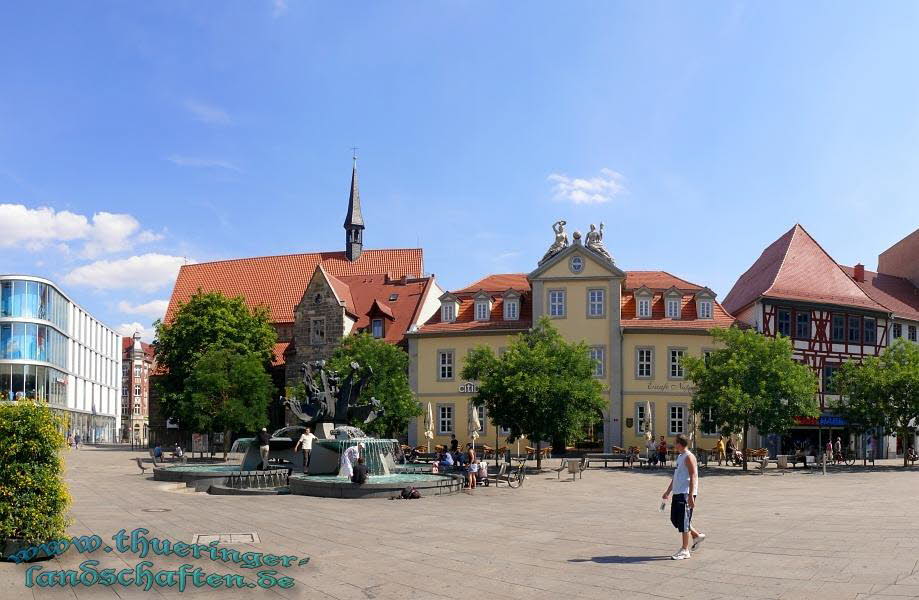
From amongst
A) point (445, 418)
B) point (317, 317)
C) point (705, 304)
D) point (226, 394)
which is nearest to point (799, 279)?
point (705, 304)

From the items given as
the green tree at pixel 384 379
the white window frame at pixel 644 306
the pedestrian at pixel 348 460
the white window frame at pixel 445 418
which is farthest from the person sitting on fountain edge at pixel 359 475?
the white window frame at pixel 644 306

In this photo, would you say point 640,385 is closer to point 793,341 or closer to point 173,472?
point 793,341

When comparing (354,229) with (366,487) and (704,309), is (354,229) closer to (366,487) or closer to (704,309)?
(704,309)

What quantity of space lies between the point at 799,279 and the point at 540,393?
24.5 meters

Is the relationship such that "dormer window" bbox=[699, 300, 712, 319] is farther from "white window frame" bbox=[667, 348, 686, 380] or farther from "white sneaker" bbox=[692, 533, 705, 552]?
"white sneaker" bbox=[692, 533, 705, 552]

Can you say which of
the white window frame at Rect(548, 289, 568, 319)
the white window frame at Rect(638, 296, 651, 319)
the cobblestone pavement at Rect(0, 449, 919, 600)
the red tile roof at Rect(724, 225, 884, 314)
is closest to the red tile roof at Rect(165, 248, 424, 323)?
the white window frame at Rect(548, 289, 568, 319)

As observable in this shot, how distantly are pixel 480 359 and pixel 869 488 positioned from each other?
16774 mm

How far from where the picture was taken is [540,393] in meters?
35.3

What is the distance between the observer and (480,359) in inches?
1519

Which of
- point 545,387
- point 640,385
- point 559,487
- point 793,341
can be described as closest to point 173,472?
point 559,487

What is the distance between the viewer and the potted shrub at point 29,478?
11.4 m

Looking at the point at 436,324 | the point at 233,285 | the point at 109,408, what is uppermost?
the point at 233,285

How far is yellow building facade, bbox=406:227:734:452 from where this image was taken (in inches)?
1914

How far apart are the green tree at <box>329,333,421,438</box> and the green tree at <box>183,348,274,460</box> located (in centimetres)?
639
